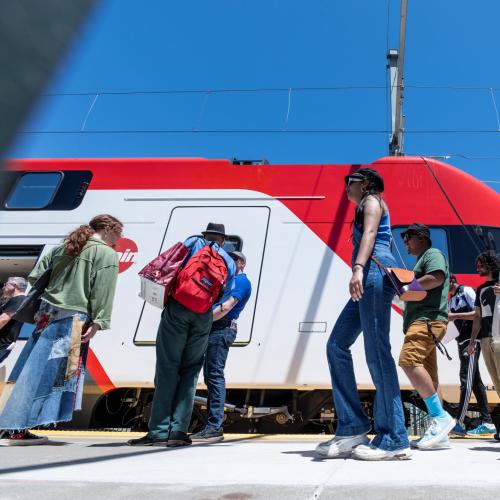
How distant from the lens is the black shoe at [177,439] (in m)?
3.48

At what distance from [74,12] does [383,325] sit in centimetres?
256

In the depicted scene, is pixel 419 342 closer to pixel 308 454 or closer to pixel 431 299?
pixel 431 299

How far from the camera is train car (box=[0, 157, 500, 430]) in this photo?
5312 mm

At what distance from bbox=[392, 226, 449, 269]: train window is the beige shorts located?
1.99m

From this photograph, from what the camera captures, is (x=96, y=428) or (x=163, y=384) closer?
(x=163, y=384)

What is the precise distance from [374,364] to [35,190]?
4806mm

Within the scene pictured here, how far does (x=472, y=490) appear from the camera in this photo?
1.90m

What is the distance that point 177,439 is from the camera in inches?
138

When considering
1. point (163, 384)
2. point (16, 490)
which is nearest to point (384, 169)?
point (163, 384)

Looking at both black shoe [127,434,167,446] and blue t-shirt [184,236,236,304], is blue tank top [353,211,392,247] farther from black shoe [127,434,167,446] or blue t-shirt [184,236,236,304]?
black shoe [127,434,167,446]

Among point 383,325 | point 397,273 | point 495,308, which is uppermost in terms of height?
point 495,308

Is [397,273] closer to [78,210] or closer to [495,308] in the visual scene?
[495,308]

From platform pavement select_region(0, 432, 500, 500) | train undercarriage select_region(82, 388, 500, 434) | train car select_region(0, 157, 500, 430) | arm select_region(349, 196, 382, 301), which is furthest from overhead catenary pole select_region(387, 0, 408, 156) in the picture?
platform pavement select_region(0, 432, 500, 500)

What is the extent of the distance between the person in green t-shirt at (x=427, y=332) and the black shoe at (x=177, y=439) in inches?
59.6
